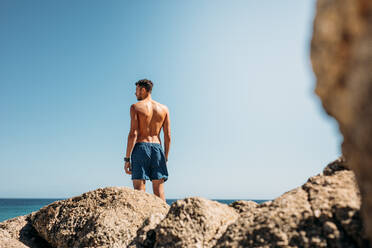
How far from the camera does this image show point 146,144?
6.55 m

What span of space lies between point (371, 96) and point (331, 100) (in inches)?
12.1

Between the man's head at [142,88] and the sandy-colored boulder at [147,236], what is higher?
the man's head at [142,88]

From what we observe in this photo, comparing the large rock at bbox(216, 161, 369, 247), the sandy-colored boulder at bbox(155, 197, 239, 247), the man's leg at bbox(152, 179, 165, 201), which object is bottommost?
the man's leg at bbox(152, 179, 165, 201)

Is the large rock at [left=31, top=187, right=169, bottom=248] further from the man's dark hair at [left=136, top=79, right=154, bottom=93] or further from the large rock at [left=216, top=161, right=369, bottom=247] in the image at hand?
the man's dark hair at [left=136, top=79, right=154, bottom=93]

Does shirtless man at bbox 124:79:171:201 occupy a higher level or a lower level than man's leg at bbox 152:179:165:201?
higher

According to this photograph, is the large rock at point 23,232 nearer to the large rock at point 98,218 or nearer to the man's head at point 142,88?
the large rock at point 98,218

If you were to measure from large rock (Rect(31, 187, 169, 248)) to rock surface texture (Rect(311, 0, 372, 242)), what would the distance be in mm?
2440

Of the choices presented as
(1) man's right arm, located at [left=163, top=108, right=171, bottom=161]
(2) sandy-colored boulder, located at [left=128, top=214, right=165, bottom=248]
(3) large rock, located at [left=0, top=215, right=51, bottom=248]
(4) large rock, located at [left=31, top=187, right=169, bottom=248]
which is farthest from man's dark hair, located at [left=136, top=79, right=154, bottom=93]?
(2) sandy-colored boulder, located at [left=128, top=214, right=165, bottom=248]

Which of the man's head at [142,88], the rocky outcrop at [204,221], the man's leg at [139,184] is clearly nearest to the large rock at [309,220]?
the rocky outcrop at [204,221]

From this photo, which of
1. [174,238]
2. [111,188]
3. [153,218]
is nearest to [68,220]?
[111,188]

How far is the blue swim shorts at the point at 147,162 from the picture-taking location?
6.38 meters

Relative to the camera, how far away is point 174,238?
2.34 m

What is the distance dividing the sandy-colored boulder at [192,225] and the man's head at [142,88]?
14.3ft

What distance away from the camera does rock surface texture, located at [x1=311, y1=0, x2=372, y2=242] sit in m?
1.08
